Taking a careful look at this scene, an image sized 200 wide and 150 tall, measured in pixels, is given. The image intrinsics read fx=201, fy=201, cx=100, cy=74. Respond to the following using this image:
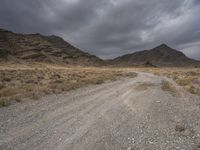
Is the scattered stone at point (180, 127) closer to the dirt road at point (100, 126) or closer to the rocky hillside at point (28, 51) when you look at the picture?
the dirt road at point (100, 126)

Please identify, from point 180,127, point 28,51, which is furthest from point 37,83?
point 28,51

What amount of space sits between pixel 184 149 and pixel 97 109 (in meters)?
5.53

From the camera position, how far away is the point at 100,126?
26.9ft

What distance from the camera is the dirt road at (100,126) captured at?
656 centimetres

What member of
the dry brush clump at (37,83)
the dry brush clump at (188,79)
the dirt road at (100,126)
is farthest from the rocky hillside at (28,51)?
the dirt road at (100,126)

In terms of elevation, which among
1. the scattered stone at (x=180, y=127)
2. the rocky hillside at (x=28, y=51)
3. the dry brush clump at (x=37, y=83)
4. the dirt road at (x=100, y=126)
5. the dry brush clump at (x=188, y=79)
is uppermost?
the rocky hillside at (x=28, y=51)

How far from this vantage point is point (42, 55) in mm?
151625

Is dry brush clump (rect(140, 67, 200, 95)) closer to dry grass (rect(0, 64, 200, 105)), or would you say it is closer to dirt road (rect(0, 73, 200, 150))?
dry grass (rect(0, 64, 200, 105))

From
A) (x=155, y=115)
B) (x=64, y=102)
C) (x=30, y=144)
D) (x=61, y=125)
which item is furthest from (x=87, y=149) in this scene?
(x=64, y=102)

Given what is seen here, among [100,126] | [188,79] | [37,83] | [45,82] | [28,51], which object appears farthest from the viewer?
[28,51]

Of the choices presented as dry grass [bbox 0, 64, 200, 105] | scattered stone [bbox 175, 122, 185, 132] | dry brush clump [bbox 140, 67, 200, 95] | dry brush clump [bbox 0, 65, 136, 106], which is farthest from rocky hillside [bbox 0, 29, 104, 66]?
scattered stone [bbox 175, 122, 185, 132]

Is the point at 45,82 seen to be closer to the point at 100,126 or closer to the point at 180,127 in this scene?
the point at 100,126

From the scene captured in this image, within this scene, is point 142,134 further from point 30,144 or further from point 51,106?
point 51,106

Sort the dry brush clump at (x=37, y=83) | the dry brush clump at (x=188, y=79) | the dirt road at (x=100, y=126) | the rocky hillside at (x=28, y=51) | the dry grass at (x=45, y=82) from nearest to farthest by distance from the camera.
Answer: the dirt road at (x=100, y=126) < the dry brush clump at (x=37, y=83) < the dry grass at (x=45, y=82) < the dry brush clump at (x=188, y=79) < the rocky hillside at (x=28, y=51)
